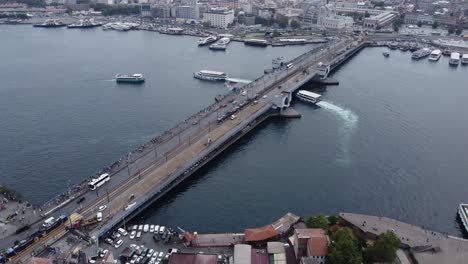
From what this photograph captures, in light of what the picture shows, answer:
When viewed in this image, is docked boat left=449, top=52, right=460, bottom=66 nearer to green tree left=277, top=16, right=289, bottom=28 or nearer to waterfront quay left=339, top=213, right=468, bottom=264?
green tree left=277, top=16, right=289, bottom=28

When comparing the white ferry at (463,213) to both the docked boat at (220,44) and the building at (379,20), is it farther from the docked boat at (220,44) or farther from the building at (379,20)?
the building at (379,20)

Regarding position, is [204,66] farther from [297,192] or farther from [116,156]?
[297,192]

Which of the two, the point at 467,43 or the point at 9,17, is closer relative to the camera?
the point at 467,43

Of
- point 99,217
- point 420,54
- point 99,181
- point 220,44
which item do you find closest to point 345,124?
point 99,181

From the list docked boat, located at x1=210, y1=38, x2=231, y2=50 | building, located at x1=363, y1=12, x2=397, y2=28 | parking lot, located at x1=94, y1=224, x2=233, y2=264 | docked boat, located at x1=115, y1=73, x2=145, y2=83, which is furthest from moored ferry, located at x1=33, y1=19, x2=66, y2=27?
parking lot, located at x1=94, y1=224, x2=233, y2=264

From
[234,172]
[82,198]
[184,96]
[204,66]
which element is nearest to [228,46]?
[204,66]
